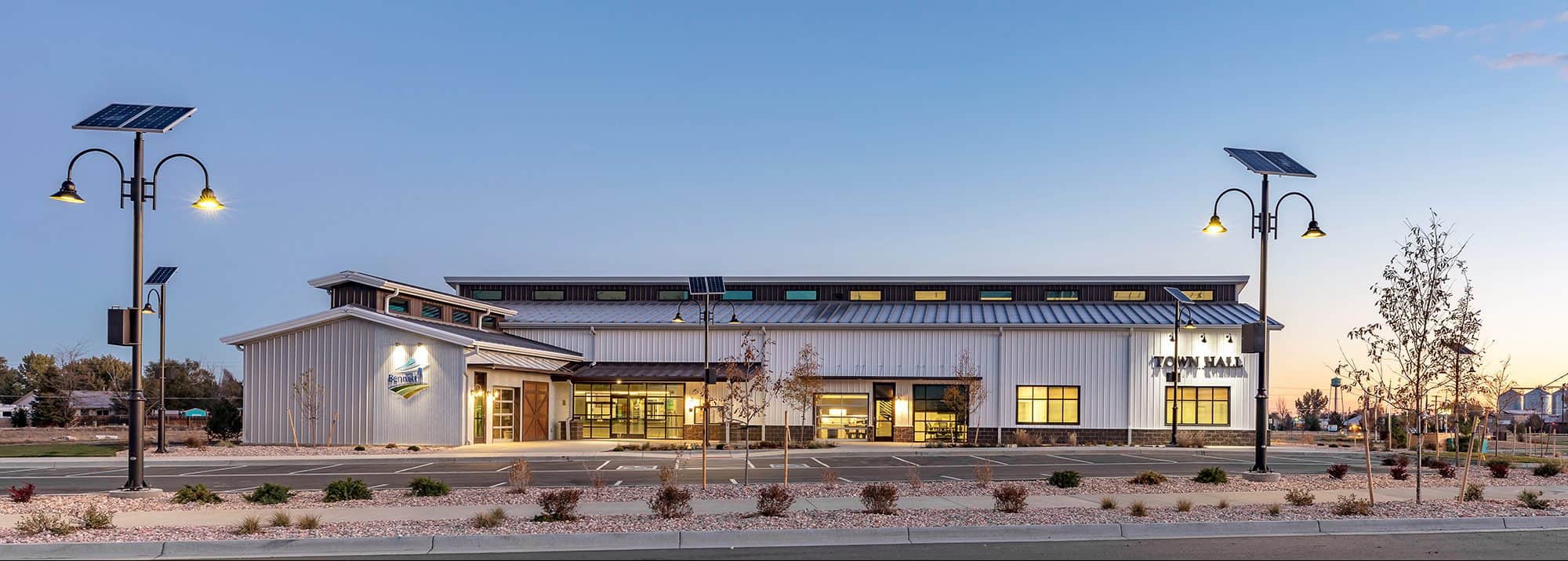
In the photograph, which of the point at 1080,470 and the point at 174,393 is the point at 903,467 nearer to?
the point at 1080,470

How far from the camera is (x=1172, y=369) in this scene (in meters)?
43.2

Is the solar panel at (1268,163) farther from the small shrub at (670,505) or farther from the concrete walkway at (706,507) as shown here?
the small shrub at (670,505)

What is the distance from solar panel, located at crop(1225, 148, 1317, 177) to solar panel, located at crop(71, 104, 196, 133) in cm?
1900

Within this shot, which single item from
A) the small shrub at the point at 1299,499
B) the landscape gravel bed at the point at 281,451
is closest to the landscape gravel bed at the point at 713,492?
the small shrub at the point at 1299,499

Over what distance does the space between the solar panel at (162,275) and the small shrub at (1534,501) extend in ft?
110

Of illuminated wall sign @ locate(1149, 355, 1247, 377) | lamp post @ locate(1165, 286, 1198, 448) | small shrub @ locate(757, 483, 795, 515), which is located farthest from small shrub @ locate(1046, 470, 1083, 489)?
illuminated wall sign @ locate(1149, 355, 1247, 377)

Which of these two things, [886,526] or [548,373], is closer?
[886,526]

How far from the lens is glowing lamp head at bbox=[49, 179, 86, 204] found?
17234 millimetres

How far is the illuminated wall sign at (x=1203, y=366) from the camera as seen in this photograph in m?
42.8

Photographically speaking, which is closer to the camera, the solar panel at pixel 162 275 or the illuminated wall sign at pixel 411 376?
the solar panel at pixel 162 275

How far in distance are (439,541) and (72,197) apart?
923cm

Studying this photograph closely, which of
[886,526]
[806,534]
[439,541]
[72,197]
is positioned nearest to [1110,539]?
[886,526]

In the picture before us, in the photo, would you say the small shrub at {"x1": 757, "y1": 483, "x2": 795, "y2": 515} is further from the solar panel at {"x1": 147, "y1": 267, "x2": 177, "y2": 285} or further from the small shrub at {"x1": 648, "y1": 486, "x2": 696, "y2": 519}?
the solar panel at {"x1": 147, "y1": 267, "x2": 177, "y2": 285}

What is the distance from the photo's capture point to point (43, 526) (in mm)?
13555
